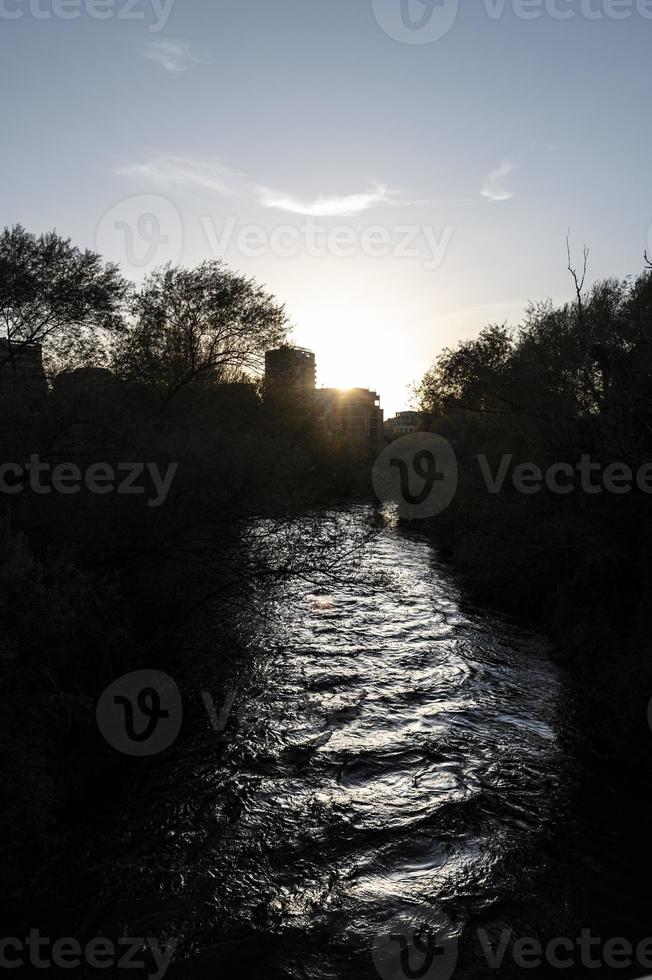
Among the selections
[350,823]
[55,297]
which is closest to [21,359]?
[55,297]

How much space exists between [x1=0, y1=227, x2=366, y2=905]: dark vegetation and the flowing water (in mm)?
1068

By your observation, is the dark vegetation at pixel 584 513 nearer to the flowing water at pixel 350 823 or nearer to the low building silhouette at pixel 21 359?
the flowing water at pixel 350 823

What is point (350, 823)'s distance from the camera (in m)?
7.34

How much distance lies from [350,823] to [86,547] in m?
5.83

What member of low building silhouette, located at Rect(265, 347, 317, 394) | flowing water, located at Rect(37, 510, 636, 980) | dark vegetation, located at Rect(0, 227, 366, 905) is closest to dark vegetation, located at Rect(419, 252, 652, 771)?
flowing water, located at Rect(37, 510, 636, 980)

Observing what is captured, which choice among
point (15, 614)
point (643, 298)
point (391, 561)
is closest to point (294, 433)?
point (391, 561)

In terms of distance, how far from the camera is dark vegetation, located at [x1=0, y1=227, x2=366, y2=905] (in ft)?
24.4

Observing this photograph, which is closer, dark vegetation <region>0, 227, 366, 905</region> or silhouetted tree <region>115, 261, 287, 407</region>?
dark vegetation <region>0, 227, 366, 905</region>

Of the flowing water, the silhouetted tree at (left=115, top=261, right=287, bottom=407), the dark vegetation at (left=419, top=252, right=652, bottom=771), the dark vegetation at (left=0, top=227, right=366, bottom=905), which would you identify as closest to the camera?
the flowing water

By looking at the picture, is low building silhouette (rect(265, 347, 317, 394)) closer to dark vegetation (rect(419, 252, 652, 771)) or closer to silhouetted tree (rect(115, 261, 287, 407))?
silhouetted tree (rect(115, 261, 287, 407))

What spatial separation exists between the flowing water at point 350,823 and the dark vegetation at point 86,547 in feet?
3.50

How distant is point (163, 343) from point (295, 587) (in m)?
14.1

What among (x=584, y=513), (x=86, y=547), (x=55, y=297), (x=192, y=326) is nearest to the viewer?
(x=86, y=547)

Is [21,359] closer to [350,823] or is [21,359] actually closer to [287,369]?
[287,369]
